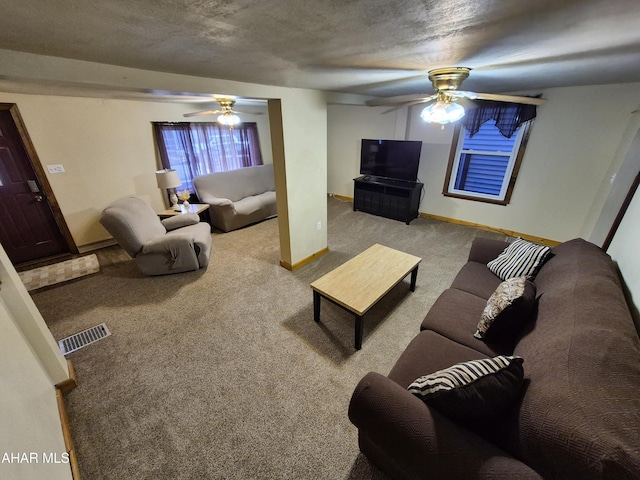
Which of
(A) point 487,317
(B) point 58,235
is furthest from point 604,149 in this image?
(B) point 58,235

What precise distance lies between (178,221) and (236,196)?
1.34 m

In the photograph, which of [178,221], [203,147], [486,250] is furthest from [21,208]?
[486,250]

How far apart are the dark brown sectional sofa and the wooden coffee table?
0.53 metres

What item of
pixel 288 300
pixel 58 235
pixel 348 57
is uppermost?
pixel 348 57

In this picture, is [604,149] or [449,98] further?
[604,149]

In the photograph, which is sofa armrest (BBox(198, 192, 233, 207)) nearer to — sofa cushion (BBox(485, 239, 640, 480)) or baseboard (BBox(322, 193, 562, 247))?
baseboard (BBox(322, 193, 562, 247))

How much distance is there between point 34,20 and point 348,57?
4.02 ft

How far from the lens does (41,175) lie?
321 centimetres

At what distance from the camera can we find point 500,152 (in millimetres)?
3857

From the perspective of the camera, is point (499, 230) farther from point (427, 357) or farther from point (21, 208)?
point (21, 208)

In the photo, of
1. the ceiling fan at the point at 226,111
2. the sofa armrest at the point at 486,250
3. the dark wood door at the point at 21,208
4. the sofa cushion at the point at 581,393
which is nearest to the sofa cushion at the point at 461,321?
the sofa cushion at the point at 581,393

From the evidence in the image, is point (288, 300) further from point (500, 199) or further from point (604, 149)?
point (604, 149)

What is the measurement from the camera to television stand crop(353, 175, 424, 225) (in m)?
4.41

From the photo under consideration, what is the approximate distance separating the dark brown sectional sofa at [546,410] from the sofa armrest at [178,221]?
3.28 metres
